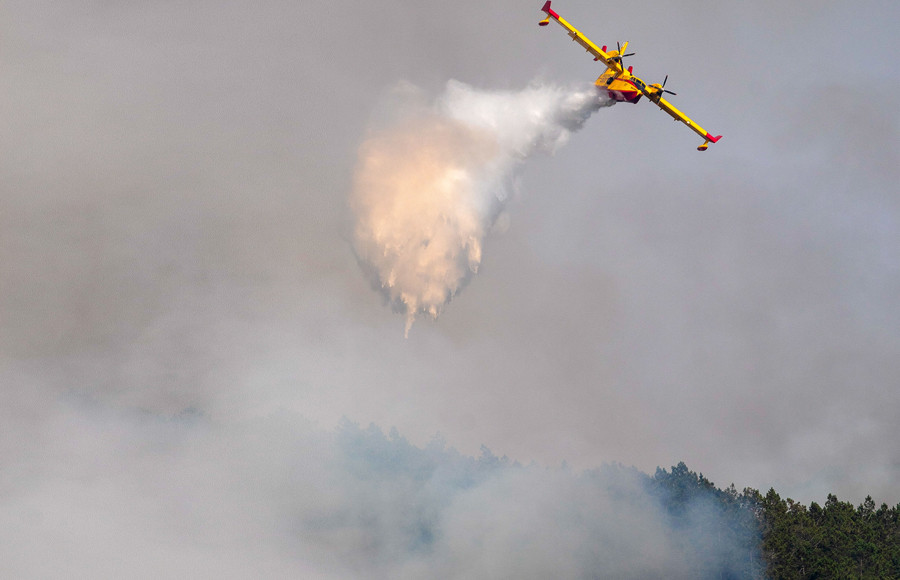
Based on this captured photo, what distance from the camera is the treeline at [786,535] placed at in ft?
377

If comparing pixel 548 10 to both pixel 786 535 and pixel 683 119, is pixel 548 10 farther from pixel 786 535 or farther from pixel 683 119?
pixel 786 535

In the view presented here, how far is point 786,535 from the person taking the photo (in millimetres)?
118062

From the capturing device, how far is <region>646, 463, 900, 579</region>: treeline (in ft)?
377

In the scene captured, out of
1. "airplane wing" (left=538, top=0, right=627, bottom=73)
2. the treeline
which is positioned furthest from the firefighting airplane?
the treeline

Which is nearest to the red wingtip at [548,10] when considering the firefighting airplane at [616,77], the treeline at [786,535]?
the firefighting airplane at [616,77]

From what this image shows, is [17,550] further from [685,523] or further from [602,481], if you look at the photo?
[685,523]

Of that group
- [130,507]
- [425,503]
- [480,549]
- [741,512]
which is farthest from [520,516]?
[130,507]

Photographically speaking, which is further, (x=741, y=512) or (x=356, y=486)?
(x=356, y=486)

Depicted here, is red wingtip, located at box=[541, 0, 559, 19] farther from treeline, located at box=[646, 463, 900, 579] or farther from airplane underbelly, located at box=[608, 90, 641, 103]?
treeline, located at box=[646, 463, 900, 579]

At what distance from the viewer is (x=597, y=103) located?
83938 mm

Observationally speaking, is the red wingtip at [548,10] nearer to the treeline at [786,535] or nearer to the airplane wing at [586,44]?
the airplane wing at [586,44]

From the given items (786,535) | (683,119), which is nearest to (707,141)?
(683,119)

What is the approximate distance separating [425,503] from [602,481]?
28417 mm

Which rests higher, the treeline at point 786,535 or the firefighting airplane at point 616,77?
the firefighting airplane at point 616,77
